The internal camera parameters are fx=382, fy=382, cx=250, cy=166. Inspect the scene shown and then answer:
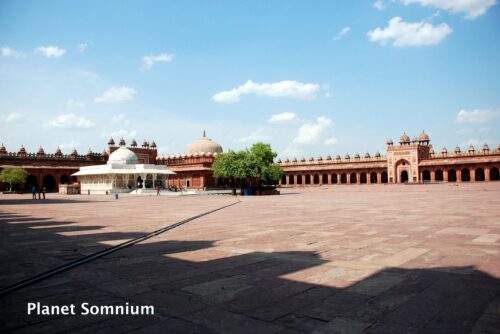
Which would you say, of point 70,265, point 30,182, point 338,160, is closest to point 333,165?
point 338,160

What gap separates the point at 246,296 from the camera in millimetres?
4047

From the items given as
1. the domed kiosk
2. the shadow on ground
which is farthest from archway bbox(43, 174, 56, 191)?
the shadow on ground

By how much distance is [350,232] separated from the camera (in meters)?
8.57

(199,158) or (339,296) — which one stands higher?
(199,158)

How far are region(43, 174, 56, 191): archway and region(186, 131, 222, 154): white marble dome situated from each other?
1982 cm

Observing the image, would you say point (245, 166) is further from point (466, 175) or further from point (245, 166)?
point (466, 175)

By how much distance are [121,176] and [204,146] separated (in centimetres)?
1783

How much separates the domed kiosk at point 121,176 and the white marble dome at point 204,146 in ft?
41.1

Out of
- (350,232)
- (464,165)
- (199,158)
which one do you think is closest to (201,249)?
(350,232)

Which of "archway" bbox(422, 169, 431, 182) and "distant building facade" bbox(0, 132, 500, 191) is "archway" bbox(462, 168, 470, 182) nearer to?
"distant building facade" bbox(0, 132, 500, 191)

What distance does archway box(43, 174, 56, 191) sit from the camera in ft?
175

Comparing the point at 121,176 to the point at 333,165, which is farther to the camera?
the point at 333,165

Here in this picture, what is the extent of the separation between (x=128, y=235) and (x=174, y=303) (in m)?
5.21

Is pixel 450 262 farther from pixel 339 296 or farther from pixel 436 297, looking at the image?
pixel 339 296
